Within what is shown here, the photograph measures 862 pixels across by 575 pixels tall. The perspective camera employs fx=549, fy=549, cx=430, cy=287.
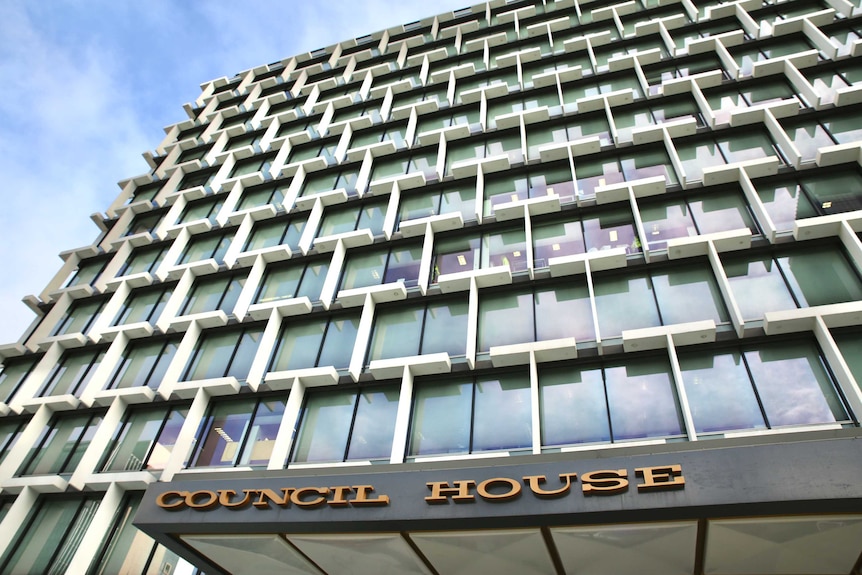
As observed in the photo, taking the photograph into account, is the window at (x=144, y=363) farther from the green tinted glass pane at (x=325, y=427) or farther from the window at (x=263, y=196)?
the window at (x=263, y=196)

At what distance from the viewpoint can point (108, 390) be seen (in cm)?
2130

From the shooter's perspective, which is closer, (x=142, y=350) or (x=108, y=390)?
(x=108, y=390)

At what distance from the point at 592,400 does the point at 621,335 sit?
2359 mm

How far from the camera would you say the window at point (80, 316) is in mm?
26250

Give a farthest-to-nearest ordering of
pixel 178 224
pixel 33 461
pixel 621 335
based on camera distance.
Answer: pixel 178 224
pixel 33 461
pixel 621 335

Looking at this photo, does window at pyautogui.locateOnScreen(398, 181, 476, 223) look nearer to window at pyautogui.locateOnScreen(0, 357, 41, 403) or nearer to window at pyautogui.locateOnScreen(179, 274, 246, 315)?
window at pyautogui.locateOnScreen(179, 274, 246, 315)

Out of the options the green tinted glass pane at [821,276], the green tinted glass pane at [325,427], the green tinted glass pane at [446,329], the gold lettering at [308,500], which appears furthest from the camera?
the green tinted glass pane at [446,329]

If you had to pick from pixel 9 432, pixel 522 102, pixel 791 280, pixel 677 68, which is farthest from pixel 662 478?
pixel 9 432

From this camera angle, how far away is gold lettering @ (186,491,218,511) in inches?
510

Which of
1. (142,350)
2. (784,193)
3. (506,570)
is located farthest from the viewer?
(142,350)

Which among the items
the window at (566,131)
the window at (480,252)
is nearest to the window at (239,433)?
the window at (480,252)

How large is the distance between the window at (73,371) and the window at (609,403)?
19.3m

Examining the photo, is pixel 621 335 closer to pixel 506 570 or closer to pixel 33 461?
pixel 506 570

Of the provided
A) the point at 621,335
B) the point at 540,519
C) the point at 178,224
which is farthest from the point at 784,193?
the point at 178,224
